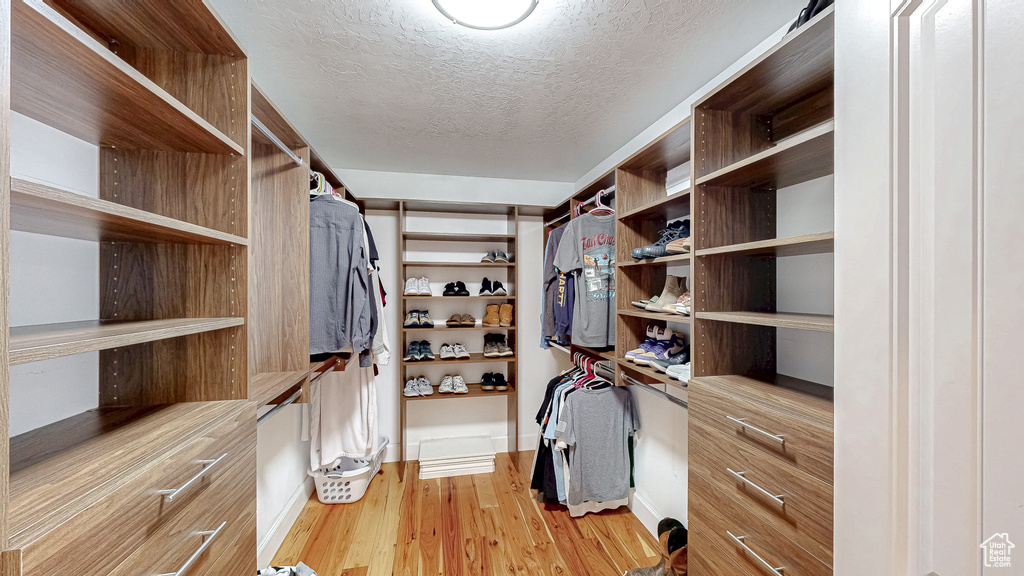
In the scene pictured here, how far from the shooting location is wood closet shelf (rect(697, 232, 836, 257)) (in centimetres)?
92

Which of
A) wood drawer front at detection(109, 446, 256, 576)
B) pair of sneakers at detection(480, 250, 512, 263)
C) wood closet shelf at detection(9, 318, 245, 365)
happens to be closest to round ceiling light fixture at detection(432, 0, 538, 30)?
wood closet shelf at detection(9, 318, 245, 365)

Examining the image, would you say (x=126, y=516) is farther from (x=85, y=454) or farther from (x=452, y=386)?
(x=452, y=386)

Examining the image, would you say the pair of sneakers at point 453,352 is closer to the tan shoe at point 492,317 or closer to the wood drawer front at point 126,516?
the tan shoe at point 492,317

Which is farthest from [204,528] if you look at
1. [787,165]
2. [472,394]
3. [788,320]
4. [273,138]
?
[472,394]

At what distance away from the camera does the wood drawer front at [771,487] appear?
87 centimetres

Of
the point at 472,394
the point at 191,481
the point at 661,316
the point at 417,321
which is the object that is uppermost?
the point at 661,316

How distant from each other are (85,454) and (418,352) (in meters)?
2.21

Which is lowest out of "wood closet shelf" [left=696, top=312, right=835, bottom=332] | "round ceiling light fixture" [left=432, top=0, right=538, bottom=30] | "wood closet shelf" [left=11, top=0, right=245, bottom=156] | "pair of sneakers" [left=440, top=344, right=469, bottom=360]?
"pair of sneakers" [left=440, top=344, right=469, bottom=360]

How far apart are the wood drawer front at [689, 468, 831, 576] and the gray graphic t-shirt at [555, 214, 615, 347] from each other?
98cm

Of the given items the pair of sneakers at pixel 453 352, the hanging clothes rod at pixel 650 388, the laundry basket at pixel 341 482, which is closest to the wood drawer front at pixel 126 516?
the hanging clothes rod at pixel 650 388

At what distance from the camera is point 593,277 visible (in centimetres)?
219

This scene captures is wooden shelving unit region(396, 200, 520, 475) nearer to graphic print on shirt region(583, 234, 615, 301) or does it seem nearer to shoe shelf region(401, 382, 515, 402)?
shoe shelf region(401, 382, 515, 402)

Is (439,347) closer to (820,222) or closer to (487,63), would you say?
(487,63)

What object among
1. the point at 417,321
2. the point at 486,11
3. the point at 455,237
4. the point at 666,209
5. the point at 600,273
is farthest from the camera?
the point at 455,237
